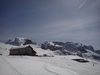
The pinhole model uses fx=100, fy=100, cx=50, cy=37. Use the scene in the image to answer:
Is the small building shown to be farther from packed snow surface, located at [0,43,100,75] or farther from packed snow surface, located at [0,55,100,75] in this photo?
packed snow surface, located at [0,55,100,75]

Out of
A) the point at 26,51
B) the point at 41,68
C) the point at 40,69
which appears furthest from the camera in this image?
the point at 26,51

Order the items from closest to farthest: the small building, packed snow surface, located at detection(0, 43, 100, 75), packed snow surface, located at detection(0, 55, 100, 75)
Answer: packed snow surface, located at detection(0, 55, 100, 75), packed snow surface, located at detection(0, 43, 100, 75), the small building

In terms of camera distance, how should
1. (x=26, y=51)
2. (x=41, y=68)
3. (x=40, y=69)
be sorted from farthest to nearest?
(x=26, y=51), (x=41, y=68), (x=40, y=69)

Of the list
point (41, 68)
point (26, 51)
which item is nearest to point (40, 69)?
point (41, 68)

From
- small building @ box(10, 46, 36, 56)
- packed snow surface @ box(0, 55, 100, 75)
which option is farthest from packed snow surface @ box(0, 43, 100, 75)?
small building @ box(10, 46, 36, 56)

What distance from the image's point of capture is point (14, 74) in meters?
9.95

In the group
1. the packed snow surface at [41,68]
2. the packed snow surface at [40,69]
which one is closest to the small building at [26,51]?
the packed snow surface at [41,68]

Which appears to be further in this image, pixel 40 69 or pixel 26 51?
pixel 26 51

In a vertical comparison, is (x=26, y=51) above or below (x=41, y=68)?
below

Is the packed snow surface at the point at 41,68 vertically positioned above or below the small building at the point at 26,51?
above

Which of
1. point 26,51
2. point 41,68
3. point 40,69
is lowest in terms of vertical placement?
point 26,51

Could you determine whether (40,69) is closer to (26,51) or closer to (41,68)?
(41,68)

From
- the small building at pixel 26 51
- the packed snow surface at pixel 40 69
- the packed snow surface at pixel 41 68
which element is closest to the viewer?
the packed snow surface at pixel 40 69

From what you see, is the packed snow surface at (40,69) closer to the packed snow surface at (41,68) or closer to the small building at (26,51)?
the packed snow surface at (41,68)
